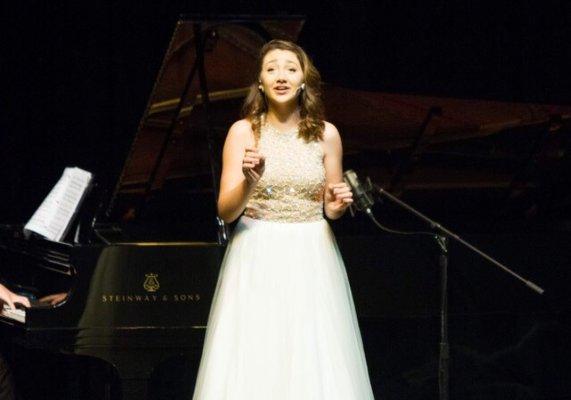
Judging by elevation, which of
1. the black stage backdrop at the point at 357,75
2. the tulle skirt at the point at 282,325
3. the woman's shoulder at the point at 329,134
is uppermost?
the black stage backdrop at the point at 357,75

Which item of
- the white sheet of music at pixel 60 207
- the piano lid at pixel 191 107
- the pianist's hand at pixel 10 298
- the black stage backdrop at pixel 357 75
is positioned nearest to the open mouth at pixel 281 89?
the piano lid at pixel 191 107

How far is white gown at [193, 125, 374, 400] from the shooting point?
3.04 meters

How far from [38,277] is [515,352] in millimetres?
2203

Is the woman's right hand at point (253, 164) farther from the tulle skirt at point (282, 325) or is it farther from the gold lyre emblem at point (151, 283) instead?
the gold lyre emblem at point (151, 283)

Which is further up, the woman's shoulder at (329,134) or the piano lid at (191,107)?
the piano lid at (191,107)

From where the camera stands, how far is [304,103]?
3291mm

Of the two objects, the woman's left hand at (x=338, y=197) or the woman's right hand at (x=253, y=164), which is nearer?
the woman's right hand at (x=253, y=164)

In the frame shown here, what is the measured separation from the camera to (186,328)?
3.73 metres

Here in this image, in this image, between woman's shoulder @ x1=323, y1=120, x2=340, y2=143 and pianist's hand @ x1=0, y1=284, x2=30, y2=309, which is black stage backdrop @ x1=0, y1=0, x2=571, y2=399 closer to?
pianist's hand @ x1=0, y1=284, x2=30, y2=309

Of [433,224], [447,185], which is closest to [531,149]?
[447,185]

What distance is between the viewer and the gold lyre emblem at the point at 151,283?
12.2ft

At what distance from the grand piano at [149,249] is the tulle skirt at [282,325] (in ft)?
1.94

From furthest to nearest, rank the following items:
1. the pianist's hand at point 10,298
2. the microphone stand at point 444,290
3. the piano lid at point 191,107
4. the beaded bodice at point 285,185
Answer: the piano lid at point 191,107, the microphone stand at point 444,290, the pianist's hand at point 10,298, the beaded bodice at point 285,185

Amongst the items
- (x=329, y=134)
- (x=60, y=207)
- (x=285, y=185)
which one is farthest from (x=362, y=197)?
(x=60, y=207)
